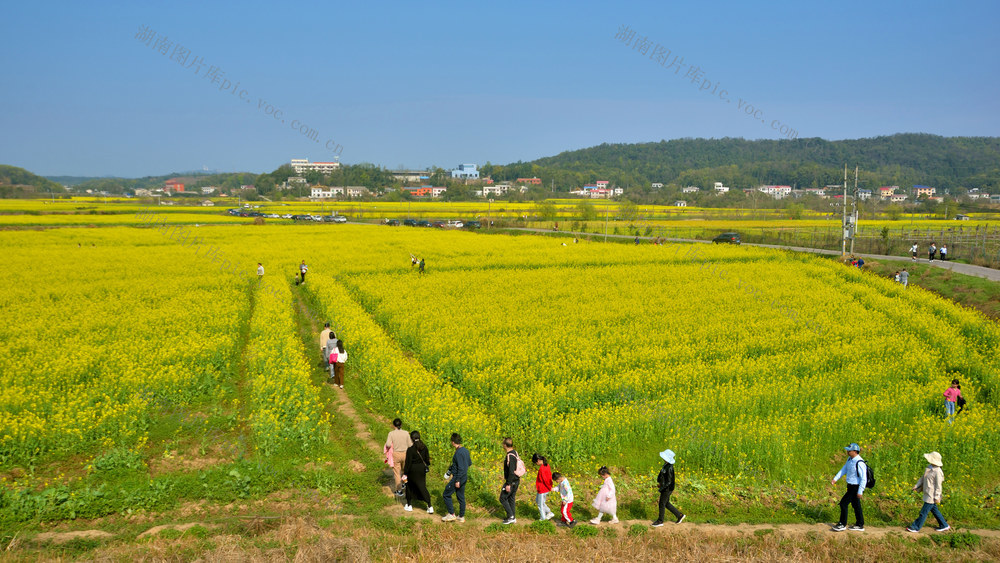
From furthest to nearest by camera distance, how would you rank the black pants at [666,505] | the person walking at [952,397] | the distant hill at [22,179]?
the distant hill at [22,179], the person walking at [952,397], the black pants at [666,505]

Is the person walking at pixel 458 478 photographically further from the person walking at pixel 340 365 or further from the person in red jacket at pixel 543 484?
the person walking at pixel 340 365

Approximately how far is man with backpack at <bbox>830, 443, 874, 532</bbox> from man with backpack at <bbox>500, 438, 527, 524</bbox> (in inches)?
195

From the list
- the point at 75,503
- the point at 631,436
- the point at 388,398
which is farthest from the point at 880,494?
the point at 75,503

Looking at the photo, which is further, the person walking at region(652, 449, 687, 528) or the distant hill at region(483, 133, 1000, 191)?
the distant hill at region(483, 133, 1000, 191)

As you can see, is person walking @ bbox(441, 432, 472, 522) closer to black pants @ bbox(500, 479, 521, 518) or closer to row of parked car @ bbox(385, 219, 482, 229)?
black pants @ bbox(500, 479, 521, 518)

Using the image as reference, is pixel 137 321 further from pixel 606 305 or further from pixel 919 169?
pixel 919 169

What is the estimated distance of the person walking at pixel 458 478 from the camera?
923cm

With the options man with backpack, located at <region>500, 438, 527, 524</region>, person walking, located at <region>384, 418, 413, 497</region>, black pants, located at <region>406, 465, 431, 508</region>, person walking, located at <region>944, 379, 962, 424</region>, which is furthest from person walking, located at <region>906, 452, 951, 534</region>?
person walking, located at <region>384, 418, 413, 497</region>

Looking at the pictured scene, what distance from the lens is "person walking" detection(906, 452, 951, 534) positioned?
30.3 ft

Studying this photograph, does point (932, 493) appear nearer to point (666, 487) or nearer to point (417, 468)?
point (666, 487)

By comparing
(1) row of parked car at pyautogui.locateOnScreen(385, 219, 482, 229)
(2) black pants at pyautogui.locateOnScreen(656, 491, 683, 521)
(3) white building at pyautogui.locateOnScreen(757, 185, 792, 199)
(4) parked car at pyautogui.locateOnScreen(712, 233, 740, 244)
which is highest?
(3) white building at pyautogui.locateOnScreen(757, 185, 792, 199)

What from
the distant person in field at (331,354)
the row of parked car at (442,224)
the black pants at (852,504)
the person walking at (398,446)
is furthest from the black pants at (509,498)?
the row of parked car at (442,224)

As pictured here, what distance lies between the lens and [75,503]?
29.8ft

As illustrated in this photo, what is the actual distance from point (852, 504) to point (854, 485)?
334mm
